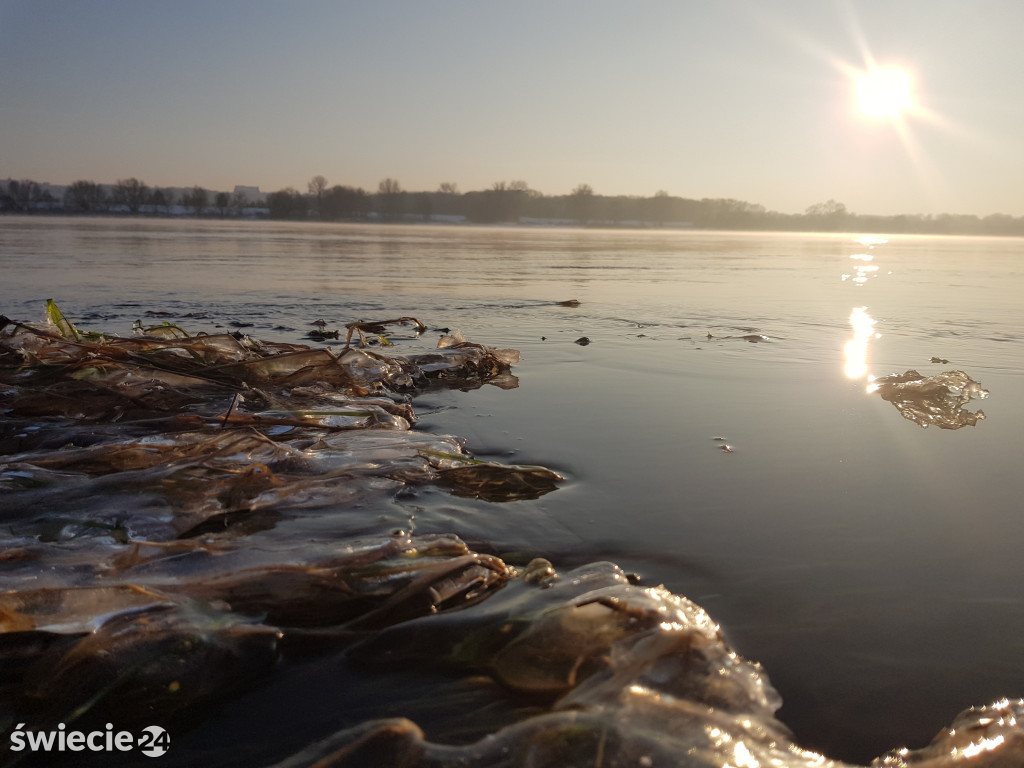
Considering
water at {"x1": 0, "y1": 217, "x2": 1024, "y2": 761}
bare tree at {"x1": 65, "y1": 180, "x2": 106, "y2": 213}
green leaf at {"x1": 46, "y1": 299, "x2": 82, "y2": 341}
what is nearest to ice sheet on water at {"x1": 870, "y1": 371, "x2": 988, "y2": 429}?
water at {"x1": 0, "y1": 217, "x2": 1024, "y2": 761}

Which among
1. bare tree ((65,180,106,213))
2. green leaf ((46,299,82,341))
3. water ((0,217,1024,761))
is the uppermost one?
bare tree ((65,180,106,213))

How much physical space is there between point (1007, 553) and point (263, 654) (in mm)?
1815

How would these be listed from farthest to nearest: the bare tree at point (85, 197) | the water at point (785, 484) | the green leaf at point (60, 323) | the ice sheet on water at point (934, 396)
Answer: the bare tree at point (85, 197) → the green leaf at point (60, 323) → the ice sheet on water at point (934, 396) → the water at point (785, 484)

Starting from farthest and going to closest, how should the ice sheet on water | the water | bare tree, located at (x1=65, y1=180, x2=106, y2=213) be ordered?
bare tree, located at (x1=65, y1=180, x2=106, y2=213) < the ice sheet on water < the water

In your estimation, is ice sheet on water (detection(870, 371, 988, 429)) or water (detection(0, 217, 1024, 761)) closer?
water (detection(0, 217, 1024, 761))

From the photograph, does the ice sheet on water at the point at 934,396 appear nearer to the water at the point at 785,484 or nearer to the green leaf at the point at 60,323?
the water at the point at 785,484

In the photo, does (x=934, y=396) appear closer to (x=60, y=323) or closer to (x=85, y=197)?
(x=60, y=323)

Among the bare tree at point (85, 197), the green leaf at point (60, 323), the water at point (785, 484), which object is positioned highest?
the bare tree at point (85, 197)

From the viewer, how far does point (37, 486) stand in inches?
75.0

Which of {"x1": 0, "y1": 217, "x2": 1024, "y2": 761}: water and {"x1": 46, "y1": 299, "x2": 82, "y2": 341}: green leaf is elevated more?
{"x1": 46, "y1": 299, "x2": 82, "y2": 341}: green leaf

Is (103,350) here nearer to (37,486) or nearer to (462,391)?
(37,486)

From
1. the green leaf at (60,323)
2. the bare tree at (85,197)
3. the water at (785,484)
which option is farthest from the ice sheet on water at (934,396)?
the bare tree at (85,197)

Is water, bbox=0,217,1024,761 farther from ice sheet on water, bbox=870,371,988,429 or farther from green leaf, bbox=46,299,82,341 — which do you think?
green leaf, bbox=46,299,82,341

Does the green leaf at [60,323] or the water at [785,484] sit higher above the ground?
the green leaf at [60,323]
